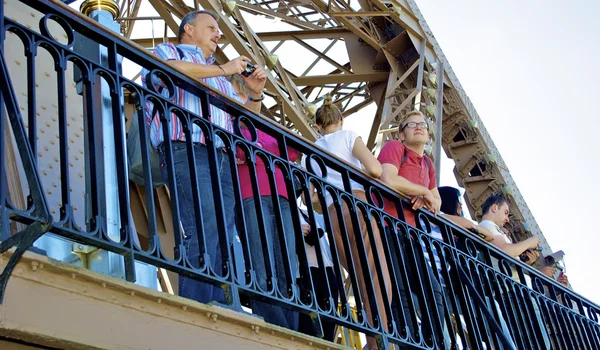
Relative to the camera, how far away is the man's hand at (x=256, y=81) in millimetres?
4914

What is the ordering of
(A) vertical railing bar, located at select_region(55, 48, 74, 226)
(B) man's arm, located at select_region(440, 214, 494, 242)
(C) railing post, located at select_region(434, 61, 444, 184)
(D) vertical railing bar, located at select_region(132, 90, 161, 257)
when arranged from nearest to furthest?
(A) vertical railing bar, located at select_region(55, 48, 74, 226) < (D) vertical railing bar, located at select_region(132, 90, 161, 257) < (B) man's arm, located at select_region(440, 214, 494, 242) < (C) railing post, located at select_region(434, 61, 444, 184)

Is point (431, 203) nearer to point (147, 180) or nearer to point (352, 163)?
point (352, 163)

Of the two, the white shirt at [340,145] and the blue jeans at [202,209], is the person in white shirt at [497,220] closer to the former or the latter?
the white shirt at [340,145]

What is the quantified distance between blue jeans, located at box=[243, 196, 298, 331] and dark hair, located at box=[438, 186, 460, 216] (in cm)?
239

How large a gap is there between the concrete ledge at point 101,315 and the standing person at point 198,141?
1.39ft

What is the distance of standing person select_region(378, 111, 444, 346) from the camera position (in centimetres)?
539

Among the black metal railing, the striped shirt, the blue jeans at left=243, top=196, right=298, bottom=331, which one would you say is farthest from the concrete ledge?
the striped shirt

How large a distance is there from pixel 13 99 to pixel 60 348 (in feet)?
2.45

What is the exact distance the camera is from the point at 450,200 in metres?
6.98

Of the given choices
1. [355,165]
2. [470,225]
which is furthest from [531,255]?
[355,165]

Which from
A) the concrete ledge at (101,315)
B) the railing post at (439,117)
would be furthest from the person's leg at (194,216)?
the railing post at (439,117)

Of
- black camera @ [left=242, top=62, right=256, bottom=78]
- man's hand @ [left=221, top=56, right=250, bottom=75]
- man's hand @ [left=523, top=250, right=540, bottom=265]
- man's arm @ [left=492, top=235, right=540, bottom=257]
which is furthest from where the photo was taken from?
man's hand @ [left=523, top=250, right=540, bottom=265]

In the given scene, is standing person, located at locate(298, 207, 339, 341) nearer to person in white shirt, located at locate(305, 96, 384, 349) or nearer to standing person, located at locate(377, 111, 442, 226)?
person in white shirt, located at locate(305, 96, 384, 349)

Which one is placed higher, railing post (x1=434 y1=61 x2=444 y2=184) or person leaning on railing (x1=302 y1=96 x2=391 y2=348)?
railing post (x1=434 y1=61 x2=444 y2=184)
